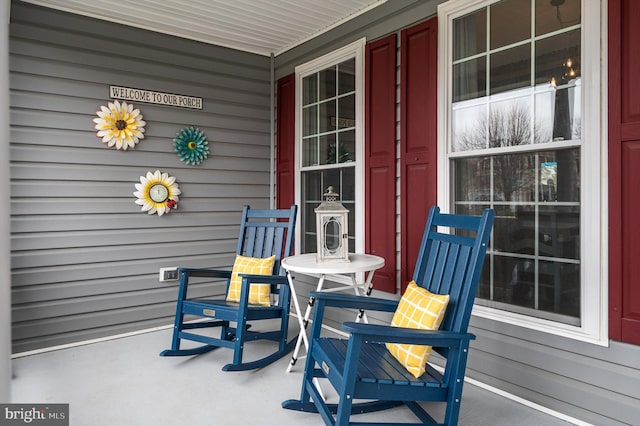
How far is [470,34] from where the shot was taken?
2891 mm

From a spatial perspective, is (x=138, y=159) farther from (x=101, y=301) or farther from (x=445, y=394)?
(x=445, y=394)

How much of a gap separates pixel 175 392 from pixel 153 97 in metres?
2.63

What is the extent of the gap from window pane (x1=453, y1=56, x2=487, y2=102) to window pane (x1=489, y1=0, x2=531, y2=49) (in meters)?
0.15

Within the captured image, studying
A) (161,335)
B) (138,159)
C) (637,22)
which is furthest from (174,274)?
(637,22)

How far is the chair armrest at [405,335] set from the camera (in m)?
1.79

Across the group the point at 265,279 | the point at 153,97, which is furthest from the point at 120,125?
the point at 265,279

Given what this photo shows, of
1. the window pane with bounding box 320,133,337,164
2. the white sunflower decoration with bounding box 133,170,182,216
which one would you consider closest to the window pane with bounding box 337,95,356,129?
the window pane with bounding box 320,133,337,164

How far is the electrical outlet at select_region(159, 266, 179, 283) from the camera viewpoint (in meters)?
4.05

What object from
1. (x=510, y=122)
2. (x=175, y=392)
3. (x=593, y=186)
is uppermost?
(x=510, y=122)

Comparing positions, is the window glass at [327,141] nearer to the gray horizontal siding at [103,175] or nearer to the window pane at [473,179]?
the gray horizontal siding at [103,175]

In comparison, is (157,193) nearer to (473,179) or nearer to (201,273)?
(201,273)

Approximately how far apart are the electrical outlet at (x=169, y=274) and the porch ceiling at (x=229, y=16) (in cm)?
224

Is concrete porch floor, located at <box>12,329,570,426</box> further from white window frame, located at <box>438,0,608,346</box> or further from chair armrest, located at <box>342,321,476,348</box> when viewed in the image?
chair armrest, located at <box>342,321,476,348</box>

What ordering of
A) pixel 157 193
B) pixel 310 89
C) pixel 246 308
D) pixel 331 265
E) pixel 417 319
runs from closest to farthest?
1. pixel 417 319
2. pixel 331 265
3. pixel 246 308
4. pixel 157 193
5. pixel 310 89
